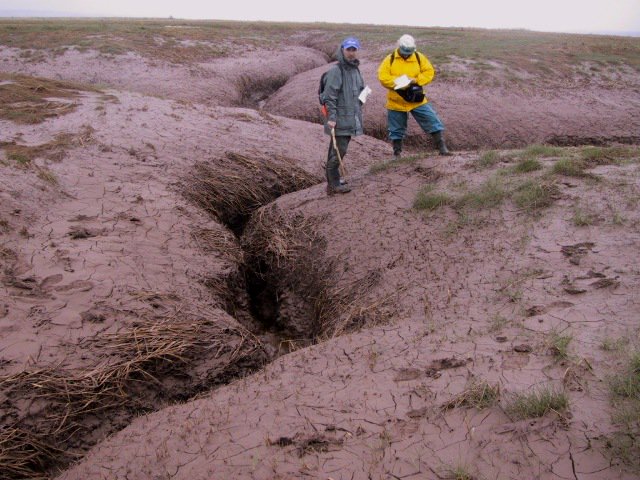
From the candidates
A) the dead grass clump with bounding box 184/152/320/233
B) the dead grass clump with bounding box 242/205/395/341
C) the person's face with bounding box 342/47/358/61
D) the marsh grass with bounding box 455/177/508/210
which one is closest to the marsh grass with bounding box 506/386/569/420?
the dead grass clump with bounding box 242/205/395/341

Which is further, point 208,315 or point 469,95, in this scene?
point 469,95

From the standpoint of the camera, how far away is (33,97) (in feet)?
26.8

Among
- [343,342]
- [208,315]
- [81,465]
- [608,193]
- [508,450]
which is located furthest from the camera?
[608,193]

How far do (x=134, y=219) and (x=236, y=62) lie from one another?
38.9ft

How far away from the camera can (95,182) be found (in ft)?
19.5

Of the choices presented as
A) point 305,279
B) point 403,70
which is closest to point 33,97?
point 305,279

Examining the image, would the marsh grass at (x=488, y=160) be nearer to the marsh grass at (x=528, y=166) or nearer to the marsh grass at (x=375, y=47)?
the marsh grass at (x=528, y=166)

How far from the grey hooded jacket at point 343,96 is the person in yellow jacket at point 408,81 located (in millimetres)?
445

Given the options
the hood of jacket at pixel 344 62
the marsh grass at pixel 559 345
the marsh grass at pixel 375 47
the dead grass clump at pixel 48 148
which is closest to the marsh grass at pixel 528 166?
the hood of jacket at pixel 344 62

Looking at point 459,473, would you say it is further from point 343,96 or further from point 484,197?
point 343,96

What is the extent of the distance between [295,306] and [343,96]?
236cm

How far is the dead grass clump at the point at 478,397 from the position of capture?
2805mm

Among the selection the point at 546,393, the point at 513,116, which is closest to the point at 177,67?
the point at 513,116

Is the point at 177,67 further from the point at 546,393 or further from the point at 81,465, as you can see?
the point at 546,393
